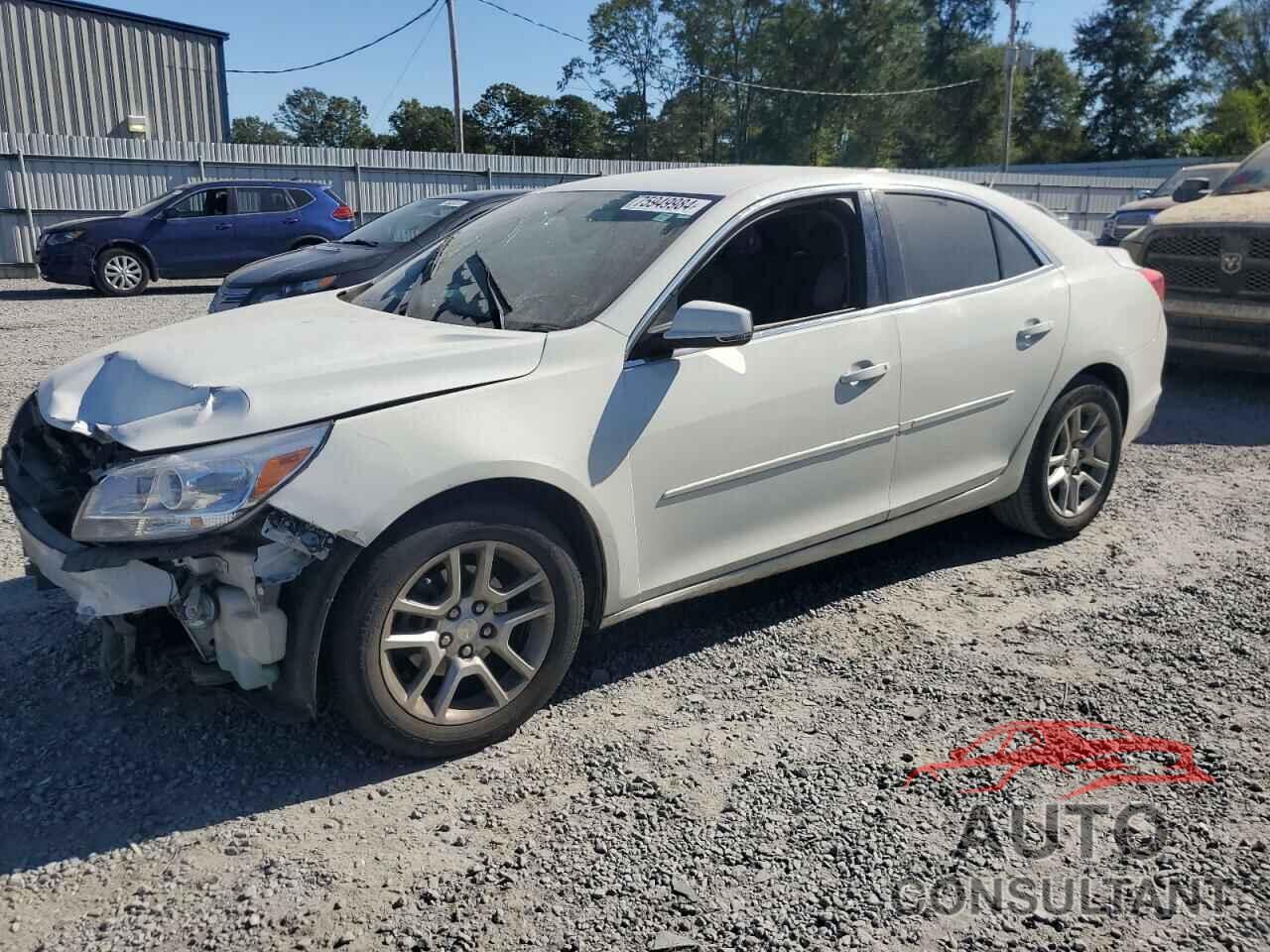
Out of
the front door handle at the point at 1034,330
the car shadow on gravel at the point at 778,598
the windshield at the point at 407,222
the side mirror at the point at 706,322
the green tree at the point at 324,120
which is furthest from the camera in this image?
the green tree at the point at 324,120

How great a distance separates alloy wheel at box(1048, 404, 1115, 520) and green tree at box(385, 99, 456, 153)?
2329 inches

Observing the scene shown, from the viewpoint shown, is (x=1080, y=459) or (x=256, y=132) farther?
(x=256, y=132)

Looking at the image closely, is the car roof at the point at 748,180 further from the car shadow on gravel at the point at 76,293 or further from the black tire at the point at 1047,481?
the car shadow on gravel at the point at 76,293

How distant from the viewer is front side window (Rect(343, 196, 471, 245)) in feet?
33.3

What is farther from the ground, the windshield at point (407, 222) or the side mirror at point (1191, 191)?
the side mirror at point (1191, 191)

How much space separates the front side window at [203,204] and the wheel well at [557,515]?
46.8ft

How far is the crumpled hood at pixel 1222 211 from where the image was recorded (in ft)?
Answer: 26.6

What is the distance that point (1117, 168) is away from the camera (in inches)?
1665

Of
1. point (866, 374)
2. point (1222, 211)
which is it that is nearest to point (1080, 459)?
point (866, 374)

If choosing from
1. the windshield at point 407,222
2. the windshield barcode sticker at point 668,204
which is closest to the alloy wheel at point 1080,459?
the windshield barcode sticker at point 668,204

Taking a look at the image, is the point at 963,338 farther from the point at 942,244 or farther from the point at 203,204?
the point at 203,204

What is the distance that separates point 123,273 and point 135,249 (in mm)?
379

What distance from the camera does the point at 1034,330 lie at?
4520 mm

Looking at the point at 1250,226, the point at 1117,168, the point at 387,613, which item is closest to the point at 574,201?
the point at 387,613
